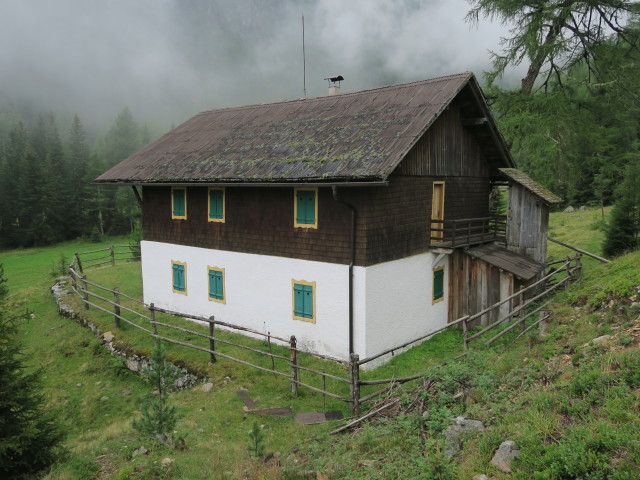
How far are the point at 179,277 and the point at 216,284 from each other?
7.02 ft

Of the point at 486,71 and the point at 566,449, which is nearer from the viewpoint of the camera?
the point at 566,449

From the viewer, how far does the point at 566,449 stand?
4.97 metres

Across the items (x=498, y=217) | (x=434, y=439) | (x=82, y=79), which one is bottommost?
(x=434, y=439)

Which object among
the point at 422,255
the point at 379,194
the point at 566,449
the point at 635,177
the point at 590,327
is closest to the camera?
the point at 566,449

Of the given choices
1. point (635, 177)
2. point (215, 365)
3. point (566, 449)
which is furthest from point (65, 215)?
point (566, 449)

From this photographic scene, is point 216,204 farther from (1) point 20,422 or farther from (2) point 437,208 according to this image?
(1) point 20,422

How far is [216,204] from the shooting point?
1520 cm

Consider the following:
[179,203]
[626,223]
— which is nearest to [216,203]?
[179,203]

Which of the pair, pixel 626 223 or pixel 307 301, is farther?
pixel 626 223

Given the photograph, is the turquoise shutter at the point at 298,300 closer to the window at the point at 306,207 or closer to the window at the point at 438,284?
the window at the point at 306,207

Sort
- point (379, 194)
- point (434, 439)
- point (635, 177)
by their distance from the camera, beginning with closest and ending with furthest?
point (434, 439) → point (379, 194) → point (635, 177)

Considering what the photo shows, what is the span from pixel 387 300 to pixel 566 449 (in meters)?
7.68

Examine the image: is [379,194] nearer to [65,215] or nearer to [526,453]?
[526,453]

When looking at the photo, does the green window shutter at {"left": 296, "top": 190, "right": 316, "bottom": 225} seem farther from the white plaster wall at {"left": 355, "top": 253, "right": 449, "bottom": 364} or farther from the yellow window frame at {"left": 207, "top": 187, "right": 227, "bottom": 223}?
the yellow window frame at {"left": 207, "top": 187, "right": 227, "bottom": 223}
